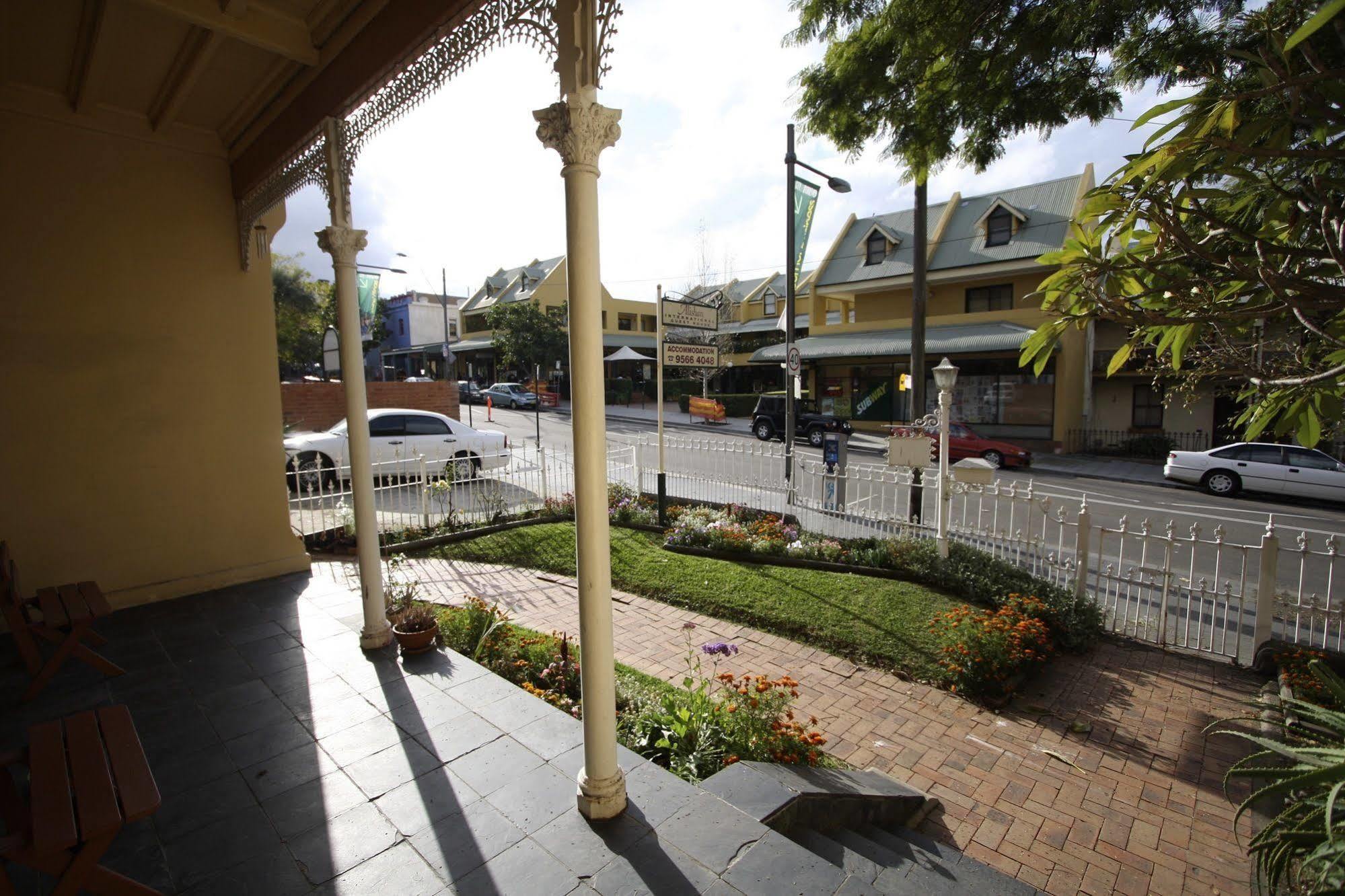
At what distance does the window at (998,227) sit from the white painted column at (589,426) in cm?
2394

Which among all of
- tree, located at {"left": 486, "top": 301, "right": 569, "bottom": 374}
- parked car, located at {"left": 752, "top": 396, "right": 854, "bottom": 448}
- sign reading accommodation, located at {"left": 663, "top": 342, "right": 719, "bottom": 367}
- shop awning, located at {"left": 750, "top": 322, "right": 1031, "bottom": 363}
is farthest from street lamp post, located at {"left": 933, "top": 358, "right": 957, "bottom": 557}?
tree, located at {"left": 486, "top": 301, "right": 569, "bottom": 374}

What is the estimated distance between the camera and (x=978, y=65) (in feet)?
15.4

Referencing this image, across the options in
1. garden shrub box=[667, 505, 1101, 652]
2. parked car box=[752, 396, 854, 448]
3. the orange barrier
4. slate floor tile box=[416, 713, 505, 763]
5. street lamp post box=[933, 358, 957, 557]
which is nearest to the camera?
slate floor tile box=[416, 713, 505, 763]

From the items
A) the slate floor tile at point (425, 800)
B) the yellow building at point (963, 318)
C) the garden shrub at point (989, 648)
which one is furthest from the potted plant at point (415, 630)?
the yellow building at point (963, 318)

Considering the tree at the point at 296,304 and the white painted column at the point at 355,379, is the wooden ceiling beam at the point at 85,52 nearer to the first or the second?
the white painted column at the point at 355,379

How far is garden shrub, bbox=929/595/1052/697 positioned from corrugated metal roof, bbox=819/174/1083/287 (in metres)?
16.9

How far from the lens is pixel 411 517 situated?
342 inches

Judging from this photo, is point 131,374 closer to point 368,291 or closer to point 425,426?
point 425,426

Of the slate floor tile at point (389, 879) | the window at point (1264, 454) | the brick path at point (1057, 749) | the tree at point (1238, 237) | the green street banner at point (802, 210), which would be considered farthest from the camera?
the window at point (1264, 454)

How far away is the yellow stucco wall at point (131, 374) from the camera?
4656mm

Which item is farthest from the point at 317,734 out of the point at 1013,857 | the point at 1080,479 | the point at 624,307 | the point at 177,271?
the point at 624,307

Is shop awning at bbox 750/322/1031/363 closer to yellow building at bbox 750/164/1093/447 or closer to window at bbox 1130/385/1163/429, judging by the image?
yellow building at bbox 750/164/1093/447

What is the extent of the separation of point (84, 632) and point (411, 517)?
15.6 feet

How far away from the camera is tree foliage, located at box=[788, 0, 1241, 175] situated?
14.0 feet
